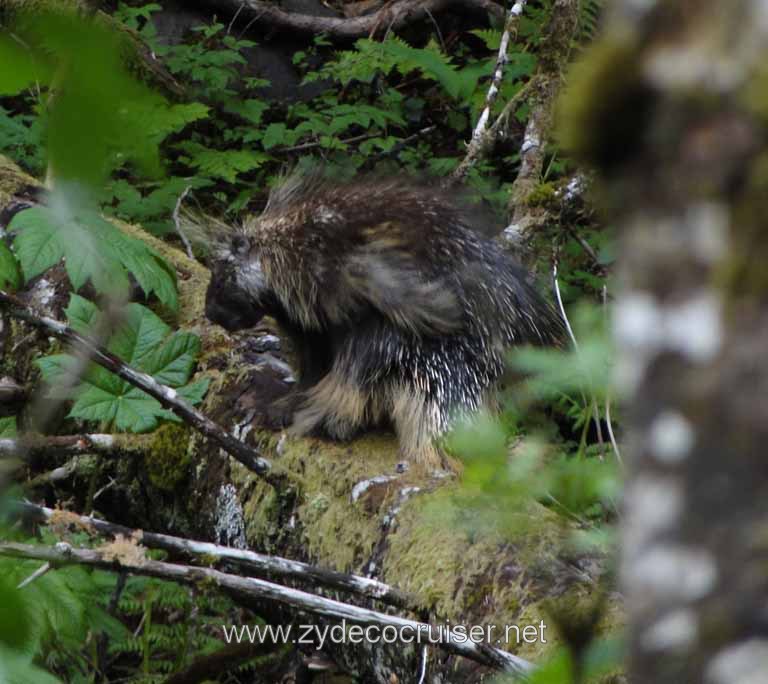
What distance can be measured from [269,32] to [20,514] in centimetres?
725

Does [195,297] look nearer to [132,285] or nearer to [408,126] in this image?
[132,285]

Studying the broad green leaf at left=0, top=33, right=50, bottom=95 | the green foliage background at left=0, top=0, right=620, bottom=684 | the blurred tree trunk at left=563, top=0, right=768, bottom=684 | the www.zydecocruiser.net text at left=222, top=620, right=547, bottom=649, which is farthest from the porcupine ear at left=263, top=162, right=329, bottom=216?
the blurred tree trunk at left=563, top=0, right=768, bottom=684

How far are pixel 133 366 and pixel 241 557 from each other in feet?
4.80

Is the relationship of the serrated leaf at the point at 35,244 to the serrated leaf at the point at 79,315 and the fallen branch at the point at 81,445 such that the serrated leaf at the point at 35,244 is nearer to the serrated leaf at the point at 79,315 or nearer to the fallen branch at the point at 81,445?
the serrated leaf at the point at 79,315

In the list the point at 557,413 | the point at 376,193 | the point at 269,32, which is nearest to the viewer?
the point at 376,193

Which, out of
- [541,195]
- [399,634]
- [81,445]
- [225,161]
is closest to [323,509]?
[399,634]

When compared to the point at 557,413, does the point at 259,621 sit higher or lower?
lower

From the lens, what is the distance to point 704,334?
0.70 metres

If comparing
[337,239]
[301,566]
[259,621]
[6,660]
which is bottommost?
[259,621]

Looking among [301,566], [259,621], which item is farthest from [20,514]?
[259,621]

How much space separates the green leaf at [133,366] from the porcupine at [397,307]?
1.34 feet

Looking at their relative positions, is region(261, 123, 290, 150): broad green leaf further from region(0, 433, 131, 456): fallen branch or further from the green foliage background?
region(0, 433, 131, 456): fallen branch

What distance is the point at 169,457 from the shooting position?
3912 millimetres

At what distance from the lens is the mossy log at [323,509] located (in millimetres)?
2643
